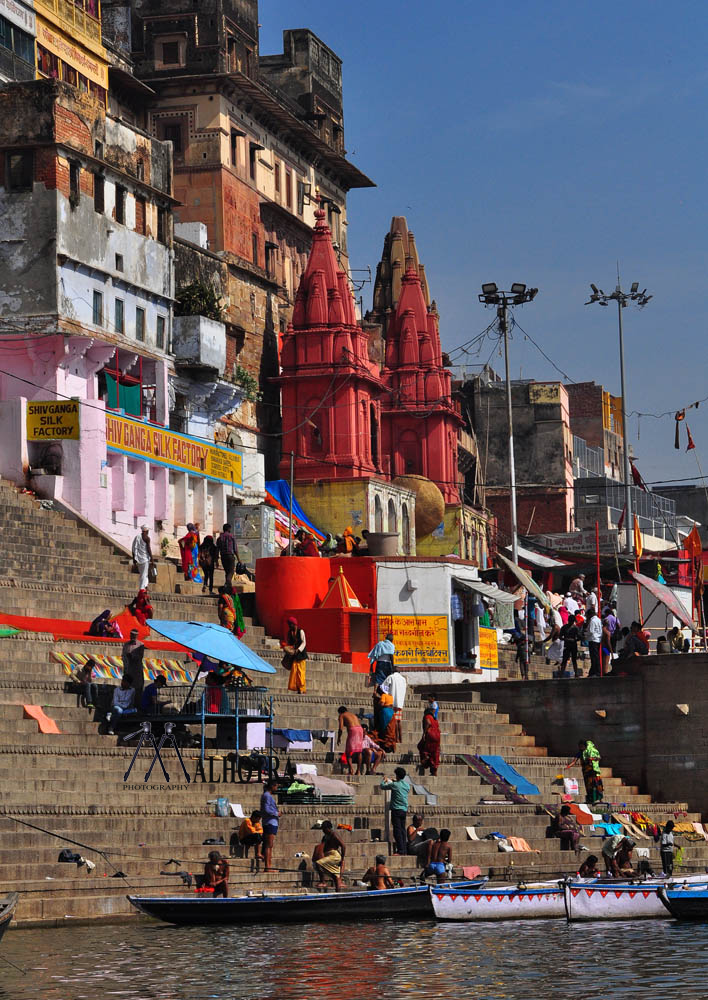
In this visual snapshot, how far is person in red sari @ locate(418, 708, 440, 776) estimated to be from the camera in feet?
93.6

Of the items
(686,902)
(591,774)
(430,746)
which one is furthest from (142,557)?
(686,902)

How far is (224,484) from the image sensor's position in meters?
45.8

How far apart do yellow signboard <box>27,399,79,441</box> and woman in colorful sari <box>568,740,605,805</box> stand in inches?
501

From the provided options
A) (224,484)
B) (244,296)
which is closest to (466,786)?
(224,484)

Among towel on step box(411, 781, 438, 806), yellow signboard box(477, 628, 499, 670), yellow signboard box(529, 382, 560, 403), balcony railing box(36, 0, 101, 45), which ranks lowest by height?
towel on step box(411, 781, 438, 806)

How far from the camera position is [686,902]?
936 inches

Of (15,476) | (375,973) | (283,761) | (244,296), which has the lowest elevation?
(375,973)

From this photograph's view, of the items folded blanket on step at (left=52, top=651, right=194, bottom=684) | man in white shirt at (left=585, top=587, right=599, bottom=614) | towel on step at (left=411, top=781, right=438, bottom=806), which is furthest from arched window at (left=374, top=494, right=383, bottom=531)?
towel on step at (left=411, top=781, right=438, bottom=806)

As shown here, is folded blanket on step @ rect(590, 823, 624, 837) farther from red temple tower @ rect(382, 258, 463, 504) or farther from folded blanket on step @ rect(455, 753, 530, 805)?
red temple tower @ rect(382, 258, 463, 504)

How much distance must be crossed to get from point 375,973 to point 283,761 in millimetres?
7663

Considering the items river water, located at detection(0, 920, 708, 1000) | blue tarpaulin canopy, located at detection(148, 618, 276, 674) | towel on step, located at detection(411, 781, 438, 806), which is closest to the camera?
river water, located at detection(0, 920, 708, 1000)

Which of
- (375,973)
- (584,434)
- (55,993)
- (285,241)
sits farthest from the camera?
(584,434)

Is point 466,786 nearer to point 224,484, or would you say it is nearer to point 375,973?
point 375,973

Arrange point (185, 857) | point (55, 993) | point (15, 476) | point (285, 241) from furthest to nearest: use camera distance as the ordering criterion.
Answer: point (285, 241) → point (15, 476) → point (185, 857) → point (55, 993)
